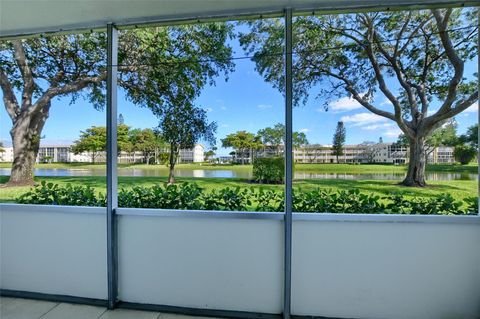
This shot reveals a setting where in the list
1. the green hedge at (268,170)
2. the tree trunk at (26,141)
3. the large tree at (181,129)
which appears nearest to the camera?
the green hedge at (268,170)

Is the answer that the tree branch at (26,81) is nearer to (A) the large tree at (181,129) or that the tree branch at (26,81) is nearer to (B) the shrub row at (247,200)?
(B) the shrub row at (247,200)

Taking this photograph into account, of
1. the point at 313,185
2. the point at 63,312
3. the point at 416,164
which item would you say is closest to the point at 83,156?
the point at 63,312

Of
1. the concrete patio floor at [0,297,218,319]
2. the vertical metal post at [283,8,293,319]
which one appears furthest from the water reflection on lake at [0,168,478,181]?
the concrete patio floor at [0,297,218,319]

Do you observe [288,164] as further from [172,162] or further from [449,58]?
[449,58]

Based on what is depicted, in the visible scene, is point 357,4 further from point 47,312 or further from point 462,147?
point 47,312

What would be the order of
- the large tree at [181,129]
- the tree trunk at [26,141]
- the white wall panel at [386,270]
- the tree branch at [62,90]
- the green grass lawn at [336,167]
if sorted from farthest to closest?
the tree trunk at [26,141] < the tree branch at [62,90] < the large tree at [181,129] < the green grass lawn at [336,167] < the white wall panel at [386,270]

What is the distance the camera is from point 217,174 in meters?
2.19

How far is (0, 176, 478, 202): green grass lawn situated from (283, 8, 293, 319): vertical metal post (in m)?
0.24

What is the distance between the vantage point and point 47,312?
1.83 metres

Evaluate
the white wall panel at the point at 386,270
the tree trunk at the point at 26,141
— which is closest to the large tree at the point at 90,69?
the tree trunk at the point at 26,141

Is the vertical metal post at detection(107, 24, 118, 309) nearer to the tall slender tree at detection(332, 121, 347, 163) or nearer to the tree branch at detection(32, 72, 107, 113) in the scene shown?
the tree branch at detection(32, 72, 107, 113)

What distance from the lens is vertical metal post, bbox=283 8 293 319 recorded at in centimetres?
170

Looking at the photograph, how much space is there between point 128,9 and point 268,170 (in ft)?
5.60

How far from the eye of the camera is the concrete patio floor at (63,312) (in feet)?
5.87
